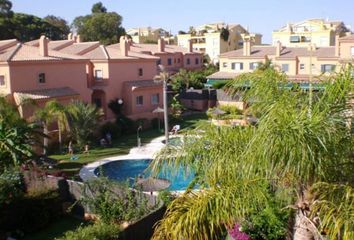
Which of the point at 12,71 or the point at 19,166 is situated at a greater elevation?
the point at 12,71

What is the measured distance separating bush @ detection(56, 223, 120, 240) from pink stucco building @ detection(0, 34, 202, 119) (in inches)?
847

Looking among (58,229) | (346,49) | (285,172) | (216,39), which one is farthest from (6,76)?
(216,39)

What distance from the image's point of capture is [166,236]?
8.03 meters

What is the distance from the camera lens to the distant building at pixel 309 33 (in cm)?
9419

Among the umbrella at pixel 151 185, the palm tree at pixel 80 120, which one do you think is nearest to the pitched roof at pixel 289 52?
the palm tree at pixel 80 120

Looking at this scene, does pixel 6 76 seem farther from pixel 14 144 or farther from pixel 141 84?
pixel 141 84

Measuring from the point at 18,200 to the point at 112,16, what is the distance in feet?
272

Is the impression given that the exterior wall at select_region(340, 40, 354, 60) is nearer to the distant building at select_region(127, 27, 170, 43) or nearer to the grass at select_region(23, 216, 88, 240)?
Result: the grass at select_region(23, 216, 88, 240)

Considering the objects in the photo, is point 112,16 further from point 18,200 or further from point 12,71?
point 18,200

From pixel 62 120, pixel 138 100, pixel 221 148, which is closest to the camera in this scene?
pixel 221 148

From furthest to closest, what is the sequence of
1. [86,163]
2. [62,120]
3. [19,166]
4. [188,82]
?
[188,82]
[62,120]
[86,163]
[19,166]

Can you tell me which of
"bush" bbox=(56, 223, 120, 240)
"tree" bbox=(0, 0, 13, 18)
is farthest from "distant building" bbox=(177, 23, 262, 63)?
"bush" bbox=(56, 223, 120, 240)

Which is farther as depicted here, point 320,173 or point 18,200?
point 18,200

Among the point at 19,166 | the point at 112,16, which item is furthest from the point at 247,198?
the point at 112,16
